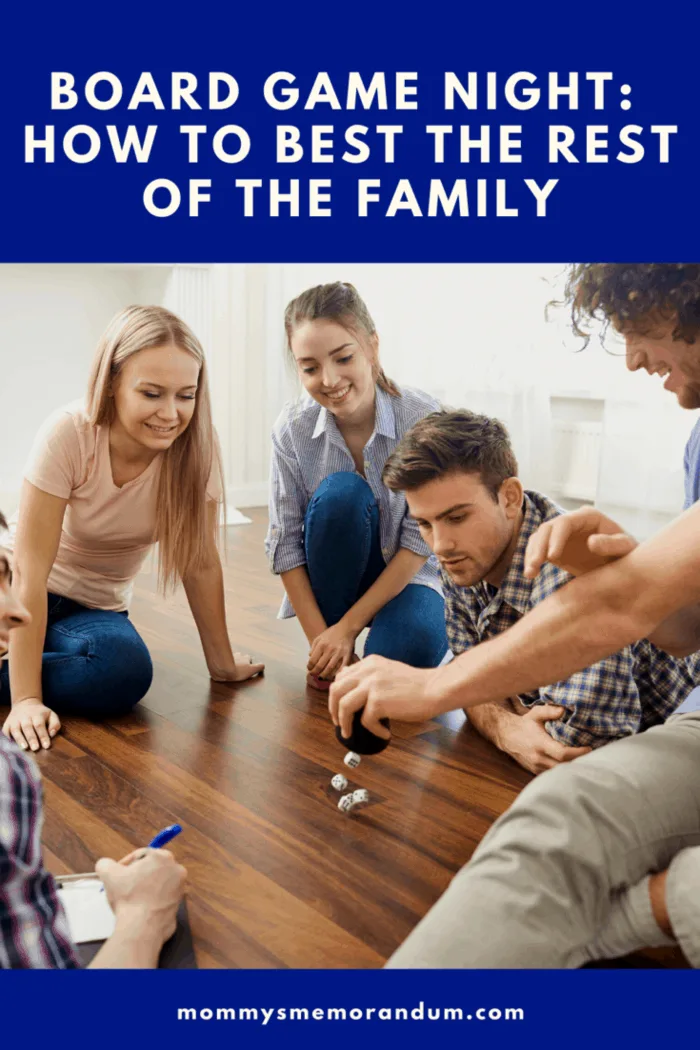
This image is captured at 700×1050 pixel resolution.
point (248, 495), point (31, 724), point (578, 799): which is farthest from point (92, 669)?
point (248, 495)

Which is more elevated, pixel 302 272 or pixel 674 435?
pixel 302 272

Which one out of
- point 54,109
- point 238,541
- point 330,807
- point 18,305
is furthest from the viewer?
point 18,305

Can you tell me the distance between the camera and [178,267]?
179 inches

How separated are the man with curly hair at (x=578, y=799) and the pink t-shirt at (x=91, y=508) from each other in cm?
86

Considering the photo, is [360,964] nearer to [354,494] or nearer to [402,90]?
[354,494]

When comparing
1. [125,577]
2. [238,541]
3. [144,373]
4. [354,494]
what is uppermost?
[144,373]

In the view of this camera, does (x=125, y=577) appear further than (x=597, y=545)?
Yes

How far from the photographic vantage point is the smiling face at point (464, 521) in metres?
1.59

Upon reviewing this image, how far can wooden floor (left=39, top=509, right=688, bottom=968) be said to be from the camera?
1.23 metres

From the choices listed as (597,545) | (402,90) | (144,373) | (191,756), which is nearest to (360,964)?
(597,545)

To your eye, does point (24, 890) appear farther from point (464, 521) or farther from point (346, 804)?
point (464, 521)

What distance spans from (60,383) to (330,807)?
354 cm

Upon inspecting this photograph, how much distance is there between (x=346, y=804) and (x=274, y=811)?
11cm

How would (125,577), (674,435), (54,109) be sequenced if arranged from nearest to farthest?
(54,109) → (125,577) → (674,435)
